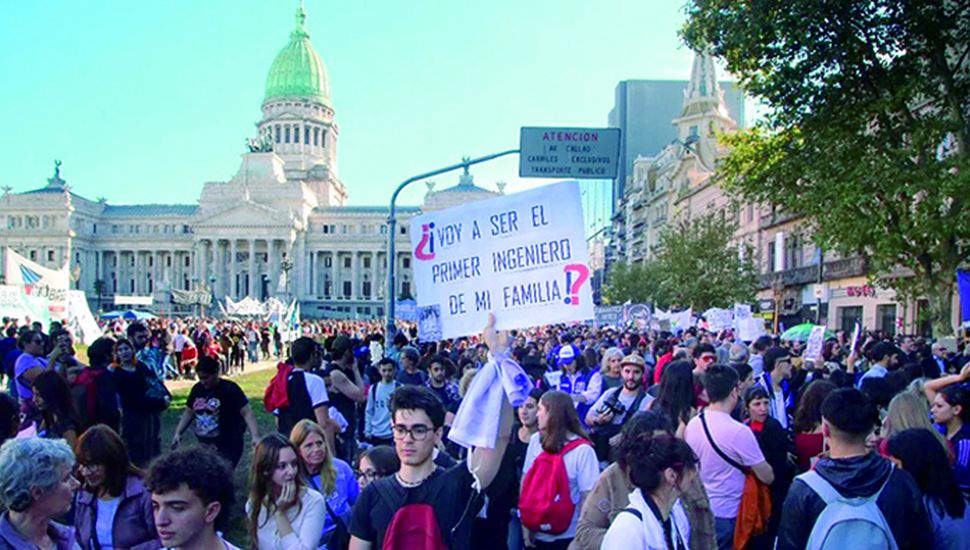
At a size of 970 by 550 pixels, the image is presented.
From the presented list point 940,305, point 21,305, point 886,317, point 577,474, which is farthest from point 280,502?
point 886,317

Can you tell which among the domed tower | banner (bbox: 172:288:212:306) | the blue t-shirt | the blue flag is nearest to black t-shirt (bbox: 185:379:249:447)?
the blue t-shirt

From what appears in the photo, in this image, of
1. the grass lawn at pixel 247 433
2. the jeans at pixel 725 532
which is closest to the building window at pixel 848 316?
the grass lawn at pixel 247 433

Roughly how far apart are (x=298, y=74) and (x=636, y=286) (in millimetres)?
87445

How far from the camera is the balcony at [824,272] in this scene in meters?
37.2

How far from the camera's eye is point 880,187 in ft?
61.1

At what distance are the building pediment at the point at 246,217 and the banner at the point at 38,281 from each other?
7970 centimetres

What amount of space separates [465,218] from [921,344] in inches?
602

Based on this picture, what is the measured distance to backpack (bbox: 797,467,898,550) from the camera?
3754 mm

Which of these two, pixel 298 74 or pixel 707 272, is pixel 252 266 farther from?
pixel 707 272

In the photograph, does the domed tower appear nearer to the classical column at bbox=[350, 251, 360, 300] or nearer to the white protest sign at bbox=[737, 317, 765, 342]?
the classical column at bbox=[350, 251, 360, 300]

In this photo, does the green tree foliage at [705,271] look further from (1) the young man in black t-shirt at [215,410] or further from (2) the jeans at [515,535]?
(2) the jeans at [515,535]

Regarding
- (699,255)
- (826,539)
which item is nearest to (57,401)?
(826,539)

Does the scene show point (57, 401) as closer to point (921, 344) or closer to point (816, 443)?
point (816, 443)

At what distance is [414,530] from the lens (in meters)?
3.37
